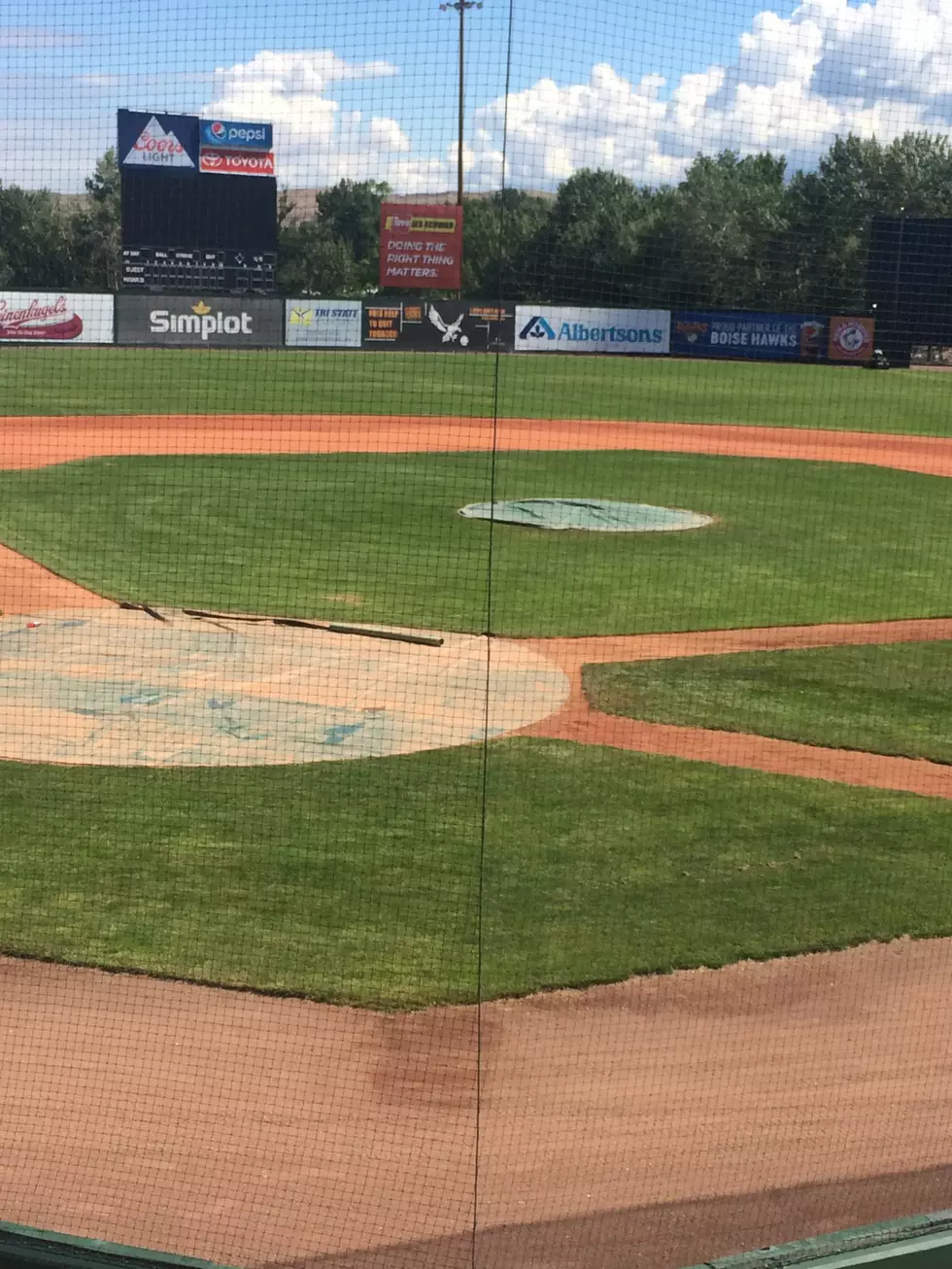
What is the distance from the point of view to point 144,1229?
443 cm

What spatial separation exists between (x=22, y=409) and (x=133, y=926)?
2403 cm

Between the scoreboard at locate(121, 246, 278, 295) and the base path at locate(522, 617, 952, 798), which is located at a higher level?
the scoreboard at locate(121, 246, 278, 295)

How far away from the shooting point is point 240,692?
10.0 m

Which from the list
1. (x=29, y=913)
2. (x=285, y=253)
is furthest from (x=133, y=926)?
(x=285, y=253)

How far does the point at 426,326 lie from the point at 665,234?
58.9 feet

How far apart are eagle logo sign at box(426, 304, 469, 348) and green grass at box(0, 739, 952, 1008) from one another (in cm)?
3045

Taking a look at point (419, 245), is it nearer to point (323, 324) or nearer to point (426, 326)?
point (426, 326)

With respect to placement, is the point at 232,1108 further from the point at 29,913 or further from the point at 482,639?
the point at 482,639

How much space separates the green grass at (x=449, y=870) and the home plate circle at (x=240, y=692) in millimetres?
385

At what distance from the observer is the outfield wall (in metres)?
34.4

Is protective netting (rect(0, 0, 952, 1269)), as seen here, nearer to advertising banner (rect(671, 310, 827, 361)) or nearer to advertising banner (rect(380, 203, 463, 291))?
advertising banner (rect(671, 310, 827, 361))

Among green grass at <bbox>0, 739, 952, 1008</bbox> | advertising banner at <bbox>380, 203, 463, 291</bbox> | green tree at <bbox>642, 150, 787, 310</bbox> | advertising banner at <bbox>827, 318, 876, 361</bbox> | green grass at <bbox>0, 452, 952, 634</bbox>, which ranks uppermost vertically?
advertising banner at <bbox>380, 203, 463, 291</bbox>

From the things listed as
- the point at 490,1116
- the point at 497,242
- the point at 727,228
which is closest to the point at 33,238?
the point at 497,242

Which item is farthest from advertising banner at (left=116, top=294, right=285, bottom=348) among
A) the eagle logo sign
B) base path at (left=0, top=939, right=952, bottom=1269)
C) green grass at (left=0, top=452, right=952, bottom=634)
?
base path at (left=0, top=939, right=952, bottom=1269)
